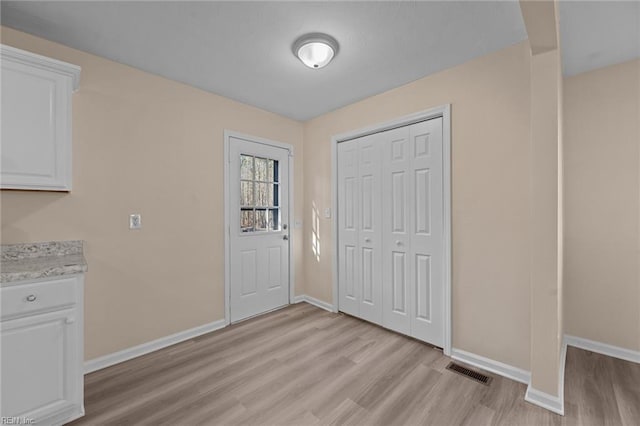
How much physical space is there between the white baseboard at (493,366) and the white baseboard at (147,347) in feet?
7.72

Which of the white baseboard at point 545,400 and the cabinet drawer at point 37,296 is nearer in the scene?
the cabinet drawer at point 37,296

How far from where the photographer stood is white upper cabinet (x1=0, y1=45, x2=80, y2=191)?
5.48 feet

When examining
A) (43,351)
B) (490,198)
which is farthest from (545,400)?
(43,351)

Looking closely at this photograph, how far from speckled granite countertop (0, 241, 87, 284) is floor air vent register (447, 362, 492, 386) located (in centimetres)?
272

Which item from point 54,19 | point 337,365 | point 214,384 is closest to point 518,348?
point 337,365

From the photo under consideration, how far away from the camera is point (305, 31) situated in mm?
1946

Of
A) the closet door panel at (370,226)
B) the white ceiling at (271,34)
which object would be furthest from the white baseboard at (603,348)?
the white ceiling at (271,34)

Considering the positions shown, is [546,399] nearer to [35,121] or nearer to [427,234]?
[427,234]

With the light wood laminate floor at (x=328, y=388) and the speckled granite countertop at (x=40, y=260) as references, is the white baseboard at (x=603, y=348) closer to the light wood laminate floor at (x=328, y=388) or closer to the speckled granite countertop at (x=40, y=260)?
the light wood laminate floor at (x=328, y=388)

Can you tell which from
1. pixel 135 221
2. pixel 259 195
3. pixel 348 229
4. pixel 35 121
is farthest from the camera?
pixel 259 195

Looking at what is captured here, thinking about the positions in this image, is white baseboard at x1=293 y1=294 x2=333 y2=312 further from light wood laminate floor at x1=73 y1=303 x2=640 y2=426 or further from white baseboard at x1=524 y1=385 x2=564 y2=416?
white baseboard at x1=524 y1=385 x2=564 y2=416

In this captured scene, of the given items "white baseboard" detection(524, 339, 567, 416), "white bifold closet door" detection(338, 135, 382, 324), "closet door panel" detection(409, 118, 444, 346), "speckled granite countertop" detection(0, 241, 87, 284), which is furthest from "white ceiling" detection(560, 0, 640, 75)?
"speckled granite countertop" detection(0, 241, 87, 284)

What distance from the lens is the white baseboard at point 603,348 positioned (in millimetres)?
2347

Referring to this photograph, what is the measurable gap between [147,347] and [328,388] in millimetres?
1694
